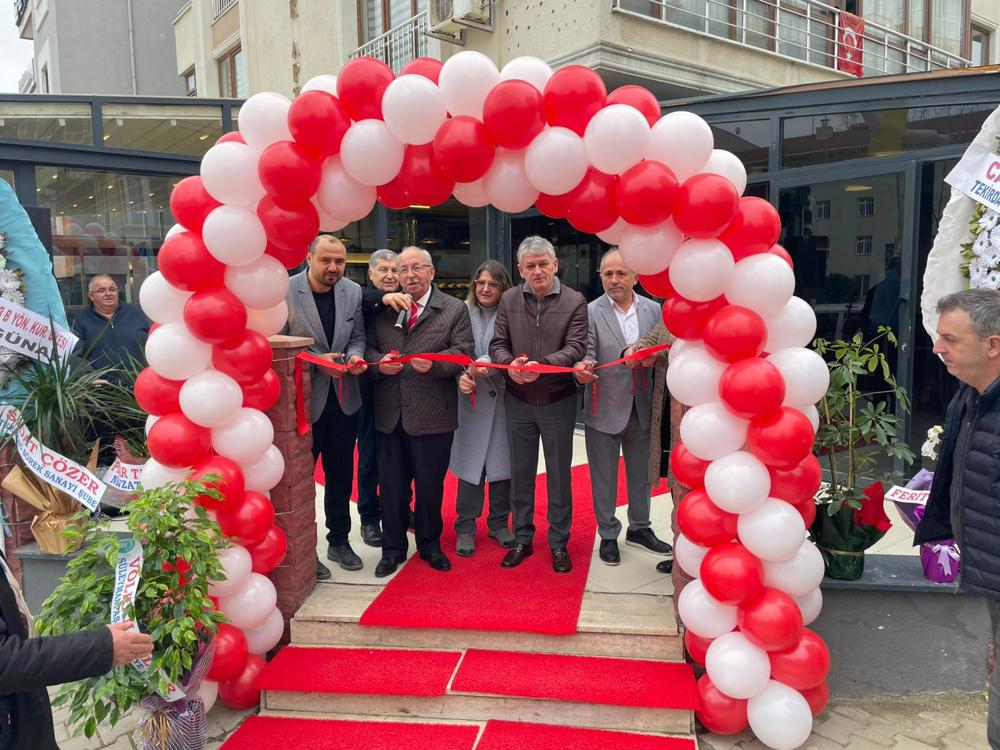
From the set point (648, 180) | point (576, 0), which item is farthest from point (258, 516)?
point (576, 0)

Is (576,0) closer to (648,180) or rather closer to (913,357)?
(913,357)

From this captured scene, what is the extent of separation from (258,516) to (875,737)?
2.93 meters

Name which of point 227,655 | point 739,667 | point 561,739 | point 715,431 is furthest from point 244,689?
point 715,431

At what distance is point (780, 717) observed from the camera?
9.61ft

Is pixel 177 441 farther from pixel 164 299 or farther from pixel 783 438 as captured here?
pixel 783 438

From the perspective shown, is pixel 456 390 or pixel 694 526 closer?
pixel 694 526

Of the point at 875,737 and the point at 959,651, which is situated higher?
the point at 959,651

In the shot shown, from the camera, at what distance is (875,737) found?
10.3 feet

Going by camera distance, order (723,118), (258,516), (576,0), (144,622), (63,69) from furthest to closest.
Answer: (63,69) → (576,0) → (723,118) → (258,516) → (144,622)

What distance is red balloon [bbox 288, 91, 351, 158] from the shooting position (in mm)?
2967

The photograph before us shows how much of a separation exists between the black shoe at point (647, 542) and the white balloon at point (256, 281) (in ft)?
8.70

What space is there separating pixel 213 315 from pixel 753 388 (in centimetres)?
229

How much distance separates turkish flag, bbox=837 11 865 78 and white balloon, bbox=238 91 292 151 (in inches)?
368

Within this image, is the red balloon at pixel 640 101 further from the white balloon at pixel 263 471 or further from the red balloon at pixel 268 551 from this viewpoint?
the red balloon at pixel 268 551
